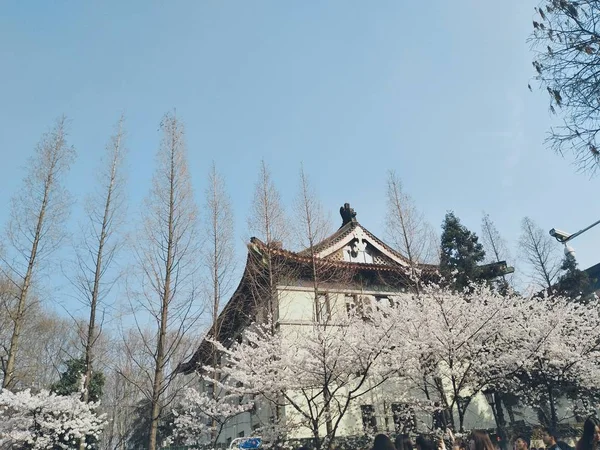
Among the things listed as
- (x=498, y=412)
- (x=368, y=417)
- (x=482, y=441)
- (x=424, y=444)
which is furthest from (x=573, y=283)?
(x=482, y=441)

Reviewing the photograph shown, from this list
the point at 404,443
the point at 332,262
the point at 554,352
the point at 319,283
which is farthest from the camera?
the point at 332,262

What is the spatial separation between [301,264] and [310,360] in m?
6.57

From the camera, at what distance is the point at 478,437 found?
5.08m

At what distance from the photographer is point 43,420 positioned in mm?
13742

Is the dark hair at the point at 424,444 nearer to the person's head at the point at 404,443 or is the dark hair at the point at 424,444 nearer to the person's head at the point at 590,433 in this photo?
the person's head at the point at 404,443

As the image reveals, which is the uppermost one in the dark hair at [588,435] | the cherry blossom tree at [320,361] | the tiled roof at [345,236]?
the tiled roof at [345,236]

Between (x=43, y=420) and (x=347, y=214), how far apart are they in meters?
16.8

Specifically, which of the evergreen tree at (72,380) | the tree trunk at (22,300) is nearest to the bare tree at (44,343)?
the evergreen tree at (72,380)

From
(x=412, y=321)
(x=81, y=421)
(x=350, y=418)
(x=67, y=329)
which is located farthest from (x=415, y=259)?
Result: (x=67, y=329)

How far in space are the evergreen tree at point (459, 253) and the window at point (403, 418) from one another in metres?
6.13

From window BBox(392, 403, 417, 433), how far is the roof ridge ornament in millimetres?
9838

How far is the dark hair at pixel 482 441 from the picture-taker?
4941 mm

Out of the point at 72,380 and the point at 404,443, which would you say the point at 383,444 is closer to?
the point at 404,443

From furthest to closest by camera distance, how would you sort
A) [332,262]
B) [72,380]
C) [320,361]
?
1. [332,262]
2. [72,380]
3. [320,361]
